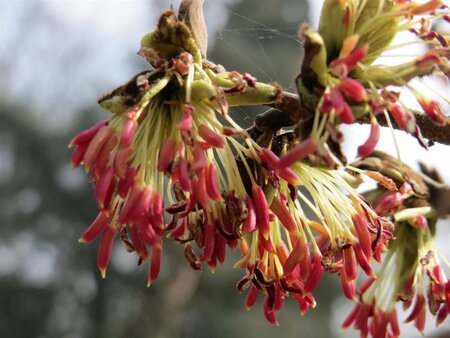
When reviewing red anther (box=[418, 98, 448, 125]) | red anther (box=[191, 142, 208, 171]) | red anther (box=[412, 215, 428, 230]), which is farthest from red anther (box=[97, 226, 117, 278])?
red anther (box=[412, 215, 428, 230])

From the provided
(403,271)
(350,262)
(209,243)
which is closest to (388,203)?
(403,271)

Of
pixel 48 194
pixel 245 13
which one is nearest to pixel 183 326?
pixel 48 194

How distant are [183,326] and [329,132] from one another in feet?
72.5

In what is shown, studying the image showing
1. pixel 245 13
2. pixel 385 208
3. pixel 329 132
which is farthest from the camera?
pixel 245 13

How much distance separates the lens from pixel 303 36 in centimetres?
165

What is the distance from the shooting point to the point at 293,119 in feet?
5.94

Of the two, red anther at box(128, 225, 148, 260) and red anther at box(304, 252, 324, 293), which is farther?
red anther at box(304, 252, 324, 293)

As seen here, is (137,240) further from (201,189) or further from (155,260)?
(201,189)

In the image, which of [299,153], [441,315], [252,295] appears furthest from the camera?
[441,315]

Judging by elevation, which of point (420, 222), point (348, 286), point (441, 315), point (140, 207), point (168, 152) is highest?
point (168, 152)

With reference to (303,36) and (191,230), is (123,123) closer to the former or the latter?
(191,230)

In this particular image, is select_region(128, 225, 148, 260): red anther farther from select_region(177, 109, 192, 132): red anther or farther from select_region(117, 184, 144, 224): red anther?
select_region(177, 109, 192, 132): red anther

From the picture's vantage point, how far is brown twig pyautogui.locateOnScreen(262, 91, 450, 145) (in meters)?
1.76

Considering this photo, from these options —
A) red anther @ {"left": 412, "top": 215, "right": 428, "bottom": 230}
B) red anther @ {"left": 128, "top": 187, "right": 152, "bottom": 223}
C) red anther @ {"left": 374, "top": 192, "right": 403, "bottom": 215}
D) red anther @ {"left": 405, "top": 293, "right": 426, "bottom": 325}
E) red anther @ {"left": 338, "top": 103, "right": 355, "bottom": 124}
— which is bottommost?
red anther @ {"left": 405, "top": 293, "right": 426, "bottom": 325}
